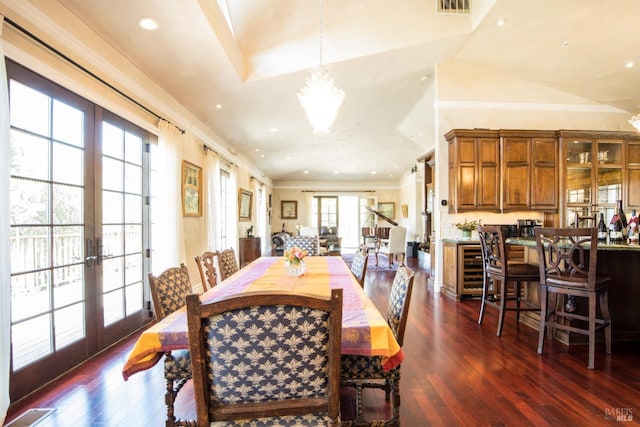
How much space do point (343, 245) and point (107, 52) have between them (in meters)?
11.3

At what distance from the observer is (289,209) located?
13.4 m

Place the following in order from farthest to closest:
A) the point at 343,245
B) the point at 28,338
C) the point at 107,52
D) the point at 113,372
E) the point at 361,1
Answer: the point at 343,245 → the point at 361,1 → the point at 107,52 → the point at 113,372 → the point at 28,338

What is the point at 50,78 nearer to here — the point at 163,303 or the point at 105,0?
the point at 105,0

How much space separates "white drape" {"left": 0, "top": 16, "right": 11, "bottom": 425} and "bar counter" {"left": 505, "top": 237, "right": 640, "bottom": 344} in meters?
4.24

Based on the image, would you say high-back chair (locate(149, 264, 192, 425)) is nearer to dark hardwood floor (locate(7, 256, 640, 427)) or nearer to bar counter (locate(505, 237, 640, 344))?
dark hardwood floor (locate(7, 256, 640, 427))

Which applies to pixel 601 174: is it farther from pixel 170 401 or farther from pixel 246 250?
pixel 246 250

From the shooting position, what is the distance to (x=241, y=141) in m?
6.64

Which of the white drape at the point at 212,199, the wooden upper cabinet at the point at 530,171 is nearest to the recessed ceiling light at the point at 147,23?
the white drape at the point at 212,199

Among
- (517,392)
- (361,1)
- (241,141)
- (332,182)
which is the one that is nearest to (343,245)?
(332,182)

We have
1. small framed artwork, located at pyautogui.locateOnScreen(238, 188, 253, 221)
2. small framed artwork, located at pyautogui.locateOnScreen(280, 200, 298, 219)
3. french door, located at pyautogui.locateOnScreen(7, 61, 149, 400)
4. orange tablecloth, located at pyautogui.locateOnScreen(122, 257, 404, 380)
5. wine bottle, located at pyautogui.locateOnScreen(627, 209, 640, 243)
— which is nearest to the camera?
orange tablecloth, located at pyautogui.locateOnScreen(122, 257, 404, 380)

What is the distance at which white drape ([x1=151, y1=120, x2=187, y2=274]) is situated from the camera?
11.9 ft

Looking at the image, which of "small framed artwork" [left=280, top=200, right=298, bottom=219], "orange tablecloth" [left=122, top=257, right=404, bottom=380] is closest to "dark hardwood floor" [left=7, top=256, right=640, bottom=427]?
"orange tablecloth" [left=122, top=257, right=404, bottom=380]

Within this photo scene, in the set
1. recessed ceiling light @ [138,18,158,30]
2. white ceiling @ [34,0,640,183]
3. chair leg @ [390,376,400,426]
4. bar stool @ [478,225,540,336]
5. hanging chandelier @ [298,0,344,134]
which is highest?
white ceiling @ [34,0,640,183]

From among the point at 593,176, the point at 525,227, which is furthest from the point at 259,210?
the point at 593,176
